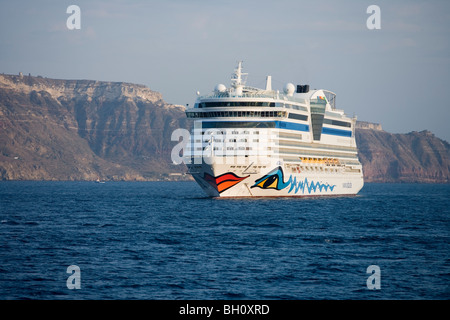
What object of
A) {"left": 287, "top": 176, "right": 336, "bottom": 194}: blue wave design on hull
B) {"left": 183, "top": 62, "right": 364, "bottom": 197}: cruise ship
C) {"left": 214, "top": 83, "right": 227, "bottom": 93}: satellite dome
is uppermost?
{"left": 214, "top": 83, "right": 227, "bottom": 93}: satellite dome

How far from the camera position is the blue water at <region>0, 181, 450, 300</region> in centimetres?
3234

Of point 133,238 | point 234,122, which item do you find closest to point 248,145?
point 234,122

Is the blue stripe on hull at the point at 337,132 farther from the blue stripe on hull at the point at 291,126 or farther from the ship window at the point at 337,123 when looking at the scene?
the blue stripe on hull at the point at 291,126

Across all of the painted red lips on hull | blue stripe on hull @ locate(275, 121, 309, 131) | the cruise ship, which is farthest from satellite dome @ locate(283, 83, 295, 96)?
the painted red lips on hull

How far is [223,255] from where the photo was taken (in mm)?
41469

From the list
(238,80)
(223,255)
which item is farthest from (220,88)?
(223,255)

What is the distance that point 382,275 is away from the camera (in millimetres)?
36188

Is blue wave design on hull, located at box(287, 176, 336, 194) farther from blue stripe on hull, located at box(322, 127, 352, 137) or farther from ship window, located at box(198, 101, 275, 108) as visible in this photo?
ship window, located at box(198, 101, 275, 108)

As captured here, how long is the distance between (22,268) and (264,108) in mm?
49954

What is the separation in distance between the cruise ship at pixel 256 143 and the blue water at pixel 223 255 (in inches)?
364

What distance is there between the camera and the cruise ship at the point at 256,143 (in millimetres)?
77125

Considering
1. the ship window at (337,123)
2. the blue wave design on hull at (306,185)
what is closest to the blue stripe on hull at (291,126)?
the blue wave design on hull at (306,185)
